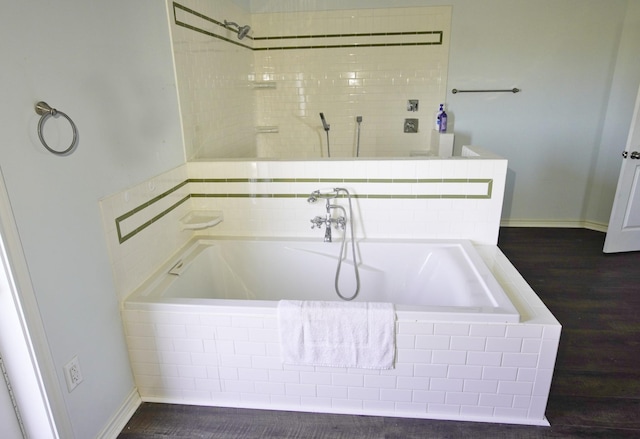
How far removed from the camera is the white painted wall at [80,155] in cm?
123

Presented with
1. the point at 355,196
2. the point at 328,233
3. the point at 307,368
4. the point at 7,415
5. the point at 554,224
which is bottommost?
the point at 554,224

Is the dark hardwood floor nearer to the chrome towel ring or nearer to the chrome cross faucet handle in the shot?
the chrome cross faucet handle

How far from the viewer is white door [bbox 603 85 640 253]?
3066mm

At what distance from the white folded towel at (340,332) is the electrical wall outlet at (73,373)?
770 millimetres

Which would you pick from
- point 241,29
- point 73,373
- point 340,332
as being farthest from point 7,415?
point 241,29

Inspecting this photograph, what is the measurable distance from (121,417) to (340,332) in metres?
1.04

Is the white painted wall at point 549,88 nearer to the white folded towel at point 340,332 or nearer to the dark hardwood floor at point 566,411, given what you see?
the dark hardwood floor at point 566,411

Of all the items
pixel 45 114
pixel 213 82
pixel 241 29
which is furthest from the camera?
pixel 241 29

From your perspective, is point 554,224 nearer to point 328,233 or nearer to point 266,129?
point 328,233

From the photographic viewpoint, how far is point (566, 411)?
5.77 feet

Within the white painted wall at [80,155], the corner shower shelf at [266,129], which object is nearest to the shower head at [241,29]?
the corner shower shelf at [266,129]

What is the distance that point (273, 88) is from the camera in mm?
3812

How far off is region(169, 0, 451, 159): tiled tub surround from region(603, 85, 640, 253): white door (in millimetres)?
1528

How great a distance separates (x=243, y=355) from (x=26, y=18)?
4.77 feet
